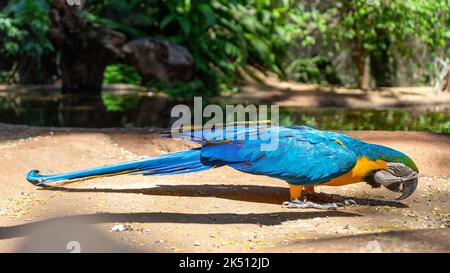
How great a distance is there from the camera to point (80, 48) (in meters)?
11.0

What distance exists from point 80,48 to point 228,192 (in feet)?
24.3

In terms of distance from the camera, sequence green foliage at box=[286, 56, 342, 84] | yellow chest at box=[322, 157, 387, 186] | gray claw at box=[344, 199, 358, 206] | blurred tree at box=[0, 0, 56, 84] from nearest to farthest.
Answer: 1. yellow chest at box=[322, 157, 387, 186]
2. gray claw at box=[344, 199, 358, 206]
3. blurred tree at box=[0, 0, 56, 84]
4. green foliage at box=[286, 56, 342, 84]

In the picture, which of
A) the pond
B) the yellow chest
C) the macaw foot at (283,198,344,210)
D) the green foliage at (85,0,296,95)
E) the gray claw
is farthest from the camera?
the green foliage at (85,0,296,95)

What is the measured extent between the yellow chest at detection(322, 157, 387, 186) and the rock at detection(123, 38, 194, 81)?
379 inches

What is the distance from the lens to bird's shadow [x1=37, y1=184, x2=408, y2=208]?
4270 millimetres

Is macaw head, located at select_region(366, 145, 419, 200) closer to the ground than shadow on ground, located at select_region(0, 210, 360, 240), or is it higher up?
higher up

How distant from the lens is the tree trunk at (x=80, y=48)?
1064 cm

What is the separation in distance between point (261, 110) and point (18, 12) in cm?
528

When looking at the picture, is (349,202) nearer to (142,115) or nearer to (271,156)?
(271,156)

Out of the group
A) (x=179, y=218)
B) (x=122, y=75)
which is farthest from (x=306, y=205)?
(x=122, y=75)

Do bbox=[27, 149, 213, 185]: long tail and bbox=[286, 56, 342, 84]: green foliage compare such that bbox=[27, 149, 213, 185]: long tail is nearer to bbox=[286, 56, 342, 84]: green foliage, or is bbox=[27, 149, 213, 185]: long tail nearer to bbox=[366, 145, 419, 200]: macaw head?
bbox=[366, 145, 419, 200]: macaw head

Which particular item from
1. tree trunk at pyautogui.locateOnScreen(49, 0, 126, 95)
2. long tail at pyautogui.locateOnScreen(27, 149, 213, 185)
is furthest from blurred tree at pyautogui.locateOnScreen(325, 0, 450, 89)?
long tail at pyautogui.locateOnScreen(27, 149, 213, 185)
